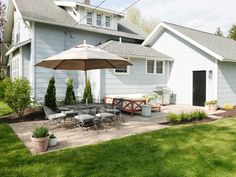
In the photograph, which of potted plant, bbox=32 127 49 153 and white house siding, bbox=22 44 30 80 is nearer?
potted plant, bbox=32 127 49 153

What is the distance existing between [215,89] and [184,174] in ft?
32.4

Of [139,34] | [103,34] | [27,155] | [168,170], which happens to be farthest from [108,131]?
[139,34]

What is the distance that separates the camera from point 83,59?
7.11 metres

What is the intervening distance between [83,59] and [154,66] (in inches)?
344

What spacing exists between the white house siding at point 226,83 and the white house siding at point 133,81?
378 centimetres

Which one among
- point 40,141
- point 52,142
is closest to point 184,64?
point 52,142

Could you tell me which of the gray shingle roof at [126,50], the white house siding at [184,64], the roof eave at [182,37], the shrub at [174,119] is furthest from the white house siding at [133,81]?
the shrub at [174,119]

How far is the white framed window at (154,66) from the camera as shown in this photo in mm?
14775

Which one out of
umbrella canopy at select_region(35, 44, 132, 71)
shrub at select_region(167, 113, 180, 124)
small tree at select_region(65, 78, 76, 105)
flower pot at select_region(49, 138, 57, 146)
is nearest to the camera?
flower pot at select_region(49, 138, 57, 146)

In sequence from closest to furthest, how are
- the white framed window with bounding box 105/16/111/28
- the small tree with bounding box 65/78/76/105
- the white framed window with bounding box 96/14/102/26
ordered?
the small tree with bounding box 65/78/76/105, the white framed window with bounding box 96/14/102/26, the white framed window with bounding box 105/16/111/28

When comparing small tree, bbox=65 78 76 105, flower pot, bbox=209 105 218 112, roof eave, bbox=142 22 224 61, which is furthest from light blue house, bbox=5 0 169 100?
flower pot, bbox=209 105 218 112

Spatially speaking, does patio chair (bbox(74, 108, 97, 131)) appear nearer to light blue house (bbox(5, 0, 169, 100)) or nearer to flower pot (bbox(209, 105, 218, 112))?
light blue house (bbox(5, 0, 169, 100))

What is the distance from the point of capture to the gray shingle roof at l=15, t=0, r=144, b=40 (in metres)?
12.6

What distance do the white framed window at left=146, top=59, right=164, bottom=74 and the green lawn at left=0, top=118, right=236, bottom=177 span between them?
8599 millimetres
